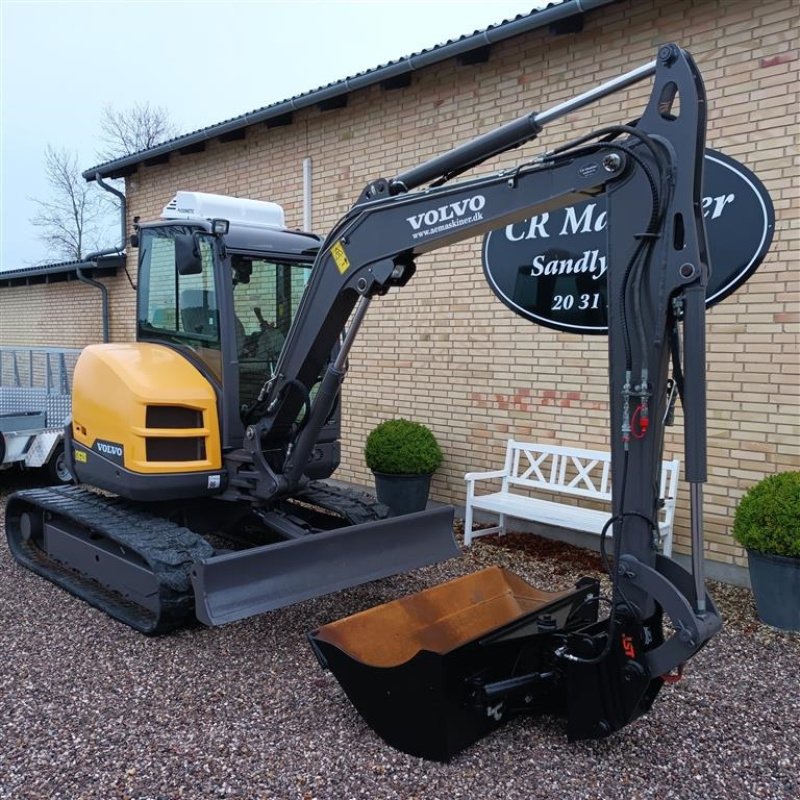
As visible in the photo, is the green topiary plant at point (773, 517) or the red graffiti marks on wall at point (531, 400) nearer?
the green topiary plant at point (773, 517)

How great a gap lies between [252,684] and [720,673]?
2446 millimetres

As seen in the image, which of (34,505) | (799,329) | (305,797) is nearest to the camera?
(305,797)

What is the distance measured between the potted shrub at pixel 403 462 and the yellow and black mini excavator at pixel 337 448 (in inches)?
55.1

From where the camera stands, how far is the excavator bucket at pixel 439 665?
3.14 meters

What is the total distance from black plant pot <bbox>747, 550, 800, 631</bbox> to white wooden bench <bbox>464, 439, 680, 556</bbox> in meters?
0.85

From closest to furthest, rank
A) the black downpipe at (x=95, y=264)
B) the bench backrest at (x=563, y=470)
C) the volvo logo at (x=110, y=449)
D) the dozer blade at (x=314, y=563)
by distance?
the dozer blade at (x=314, y=563) → the volvo logo at (x=110, y=449) → the bench backrest at (x=563, y=470) → the black downpipe at (x=95, y=264)

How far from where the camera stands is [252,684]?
3.91 m

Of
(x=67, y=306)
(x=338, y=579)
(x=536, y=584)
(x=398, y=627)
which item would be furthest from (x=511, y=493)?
(x=67, y=306)

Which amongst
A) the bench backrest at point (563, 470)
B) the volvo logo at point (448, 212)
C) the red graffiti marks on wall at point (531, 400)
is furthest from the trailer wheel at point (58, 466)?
the volvo logo at point (448, 212)

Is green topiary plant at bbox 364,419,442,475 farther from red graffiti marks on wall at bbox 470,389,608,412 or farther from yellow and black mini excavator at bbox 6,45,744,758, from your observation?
yellow and black mini excavator at bbox 6,45,744,758

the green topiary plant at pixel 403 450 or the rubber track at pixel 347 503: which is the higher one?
the green topiary plant at pixel 403 450

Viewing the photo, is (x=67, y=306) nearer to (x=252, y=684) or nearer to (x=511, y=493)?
(x=511, y=493)

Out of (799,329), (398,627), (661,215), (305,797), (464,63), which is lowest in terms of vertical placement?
(305,797)

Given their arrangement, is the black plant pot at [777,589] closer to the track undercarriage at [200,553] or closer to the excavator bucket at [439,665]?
the excavator bucket at [439,665]
